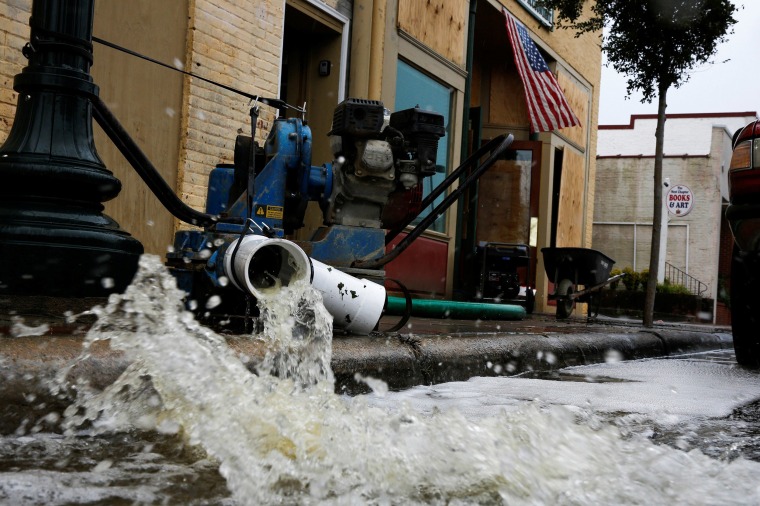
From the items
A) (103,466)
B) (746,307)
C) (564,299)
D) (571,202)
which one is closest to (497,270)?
(564,299)

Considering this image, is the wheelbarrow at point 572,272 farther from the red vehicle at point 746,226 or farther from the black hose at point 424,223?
the black hose at point 424,223

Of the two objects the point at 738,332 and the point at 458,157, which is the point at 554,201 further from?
the point at 738,332

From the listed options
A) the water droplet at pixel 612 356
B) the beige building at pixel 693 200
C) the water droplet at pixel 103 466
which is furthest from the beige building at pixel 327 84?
Answer: the beige building at pixel 693 200

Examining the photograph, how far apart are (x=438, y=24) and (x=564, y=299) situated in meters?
3.82

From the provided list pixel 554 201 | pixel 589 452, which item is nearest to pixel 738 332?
pixel 589 452

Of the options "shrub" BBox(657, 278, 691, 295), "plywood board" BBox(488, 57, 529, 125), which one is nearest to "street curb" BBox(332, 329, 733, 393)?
"plywood board" BBox(488, 57, 529, 125)

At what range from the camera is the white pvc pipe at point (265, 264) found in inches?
130

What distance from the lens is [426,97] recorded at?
34.2ft

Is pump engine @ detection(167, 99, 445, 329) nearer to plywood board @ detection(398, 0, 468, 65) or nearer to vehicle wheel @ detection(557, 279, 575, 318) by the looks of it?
plywood board @ detection(398, 0, 468, 65)

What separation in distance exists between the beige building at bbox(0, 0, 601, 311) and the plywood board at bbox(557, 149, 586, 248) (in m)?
0.06

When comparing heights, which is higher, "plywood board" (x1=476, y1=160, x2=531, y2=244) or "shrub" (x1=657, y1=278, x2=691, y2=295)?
"plywood board" (x1=476, y1=160, x2=531, y2=244)

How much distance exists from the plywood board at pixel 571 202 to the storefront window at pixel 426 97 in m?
4.51

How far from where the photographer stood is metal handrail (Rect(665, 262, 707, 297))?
29.6m

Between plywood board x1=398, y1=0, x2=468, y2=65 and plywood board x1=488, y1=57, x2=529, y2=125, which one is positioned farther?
plywood board x1=488, y1=57, x2=529, y2=125
